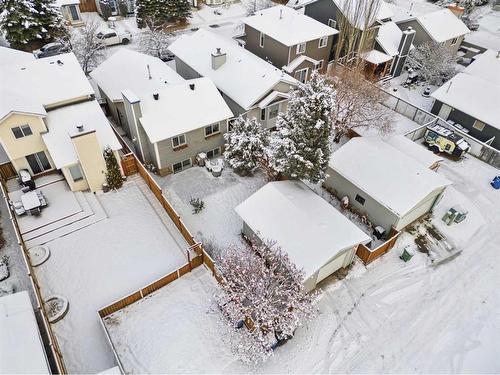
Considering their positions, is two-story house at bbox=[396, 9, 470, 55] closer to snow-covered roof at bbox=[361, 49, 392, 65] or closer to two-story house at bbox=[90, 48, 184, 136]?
snow-covered roof at bbox=[361, 49, 392, 65]

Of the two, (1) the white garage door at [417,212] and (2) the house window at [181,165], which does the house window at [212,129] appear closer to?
(2) the house window at [181,165]

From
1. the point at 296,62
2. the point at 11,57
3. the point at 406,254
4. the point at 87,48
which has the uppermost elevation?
the point at 11,57

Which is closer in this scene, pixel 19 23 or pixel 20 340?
pixel 20 340

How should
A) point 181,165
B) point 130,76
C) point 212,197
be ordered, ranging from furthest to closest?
point 130,76, point 181,165, point 212,197

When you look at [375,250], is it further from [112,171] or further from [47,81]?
[47,81]

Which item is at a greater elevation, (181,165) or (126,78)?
(126,78)

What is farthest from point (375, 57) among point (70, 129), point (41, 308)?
point (41, 308)

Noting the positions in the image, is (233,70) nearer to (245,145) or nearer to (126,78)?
(245,145)

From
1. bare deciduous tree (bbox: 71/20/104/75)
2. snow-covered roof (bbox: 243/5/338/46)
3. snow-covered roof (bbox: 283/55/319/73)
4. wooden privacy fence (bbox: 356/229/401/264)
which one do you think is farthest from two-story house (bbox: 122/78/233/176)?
bare deciduous tree (bbox: 71/20/104/75)

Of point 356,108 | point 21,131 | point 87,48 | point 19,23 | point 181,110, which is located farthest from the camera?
point 19,23
